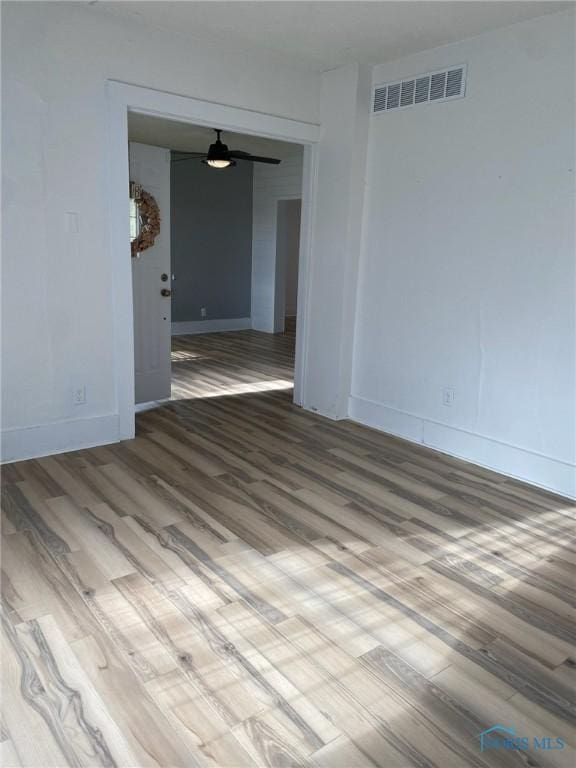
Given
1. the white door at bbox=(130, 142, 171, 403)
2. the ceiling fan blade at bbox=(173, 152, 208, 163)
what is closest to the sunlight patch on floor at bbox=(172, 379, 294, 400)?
the white door at bbox=(130, 142, 171, 403)

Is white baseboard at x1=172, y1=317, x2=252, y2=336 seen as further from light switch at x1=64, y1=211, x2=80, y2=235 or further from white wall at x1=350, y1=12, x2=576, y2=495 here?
light switch at x1=64, y1=211, x2=80, y2=235

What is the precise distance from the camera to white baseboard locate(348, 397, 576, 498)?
350cm

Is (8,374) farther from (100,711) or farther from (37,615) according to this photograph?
(100,711)

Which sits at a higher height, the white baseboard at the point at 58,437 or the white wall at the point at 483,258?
the white wall at the point at 483,258

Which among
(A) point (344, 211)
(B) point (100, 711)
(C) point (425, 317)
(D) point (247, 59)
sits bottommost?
(B) point (100, 711)

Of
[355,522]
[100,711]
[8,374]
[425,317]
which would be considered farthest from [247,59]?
[100,711]

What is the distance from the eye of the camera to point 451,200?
154 inches

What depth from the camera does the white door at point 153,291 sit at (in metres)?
4.71

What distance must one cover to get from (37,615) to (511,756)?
1.69 m

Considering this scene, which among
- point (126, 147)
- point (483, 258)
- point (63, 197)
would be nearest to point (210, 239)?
point (126, 147)

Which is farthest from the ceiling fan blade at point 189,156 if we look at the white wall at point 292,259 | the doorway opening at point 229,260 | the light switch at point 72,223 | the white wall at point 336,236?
the light switch at point 72,223

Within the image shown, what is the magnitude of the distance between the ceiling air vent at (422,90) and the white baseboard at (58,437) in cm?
302

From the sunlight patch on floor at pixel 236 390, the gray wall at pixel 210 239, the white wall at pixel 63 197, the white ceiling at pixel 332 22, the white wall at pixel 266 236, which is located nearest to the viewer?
the white ceiling at pixel 332 22

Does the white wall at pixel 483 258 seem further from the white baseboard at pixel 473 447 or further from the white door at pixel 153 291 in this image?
the white door at pixel 153 291
